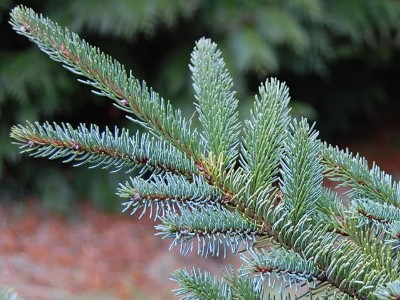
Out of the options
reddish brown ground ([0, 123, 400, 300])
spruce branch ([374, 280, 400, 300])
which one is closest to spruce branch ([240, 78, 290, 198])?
spruce branch ([374, 280, 400, 300])

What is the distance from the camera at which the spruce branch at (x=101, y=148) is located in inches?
29.1

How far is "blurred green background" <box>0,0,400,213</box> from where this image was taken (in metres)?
3.61

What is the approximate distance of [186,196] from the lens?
28.0 inches

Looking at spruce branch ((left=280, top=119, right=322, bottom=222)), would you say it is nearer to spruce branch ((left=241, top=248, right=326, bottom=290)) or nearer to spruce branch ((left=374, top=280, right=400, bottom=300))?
spruce branch ((left=241, top=248, right=326, bottom=290))

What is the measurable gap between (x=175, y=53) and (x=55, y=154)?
3.34 m

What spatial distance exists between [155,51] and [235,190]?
3.69 metres

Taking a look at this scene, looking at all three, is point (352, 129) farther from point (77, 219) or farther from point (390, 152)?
point (77, 219)

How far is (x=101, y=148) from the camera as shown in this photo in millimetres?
746

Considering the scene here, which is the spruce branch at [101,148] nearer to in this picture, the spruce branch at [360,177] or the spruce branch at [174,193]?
the spruce branch at [174,193]

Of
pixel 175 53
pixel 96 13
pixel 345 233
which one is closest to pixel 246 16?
pixel 175 53

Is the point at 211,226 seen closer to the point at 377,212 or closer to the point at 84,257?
the point at 377,212

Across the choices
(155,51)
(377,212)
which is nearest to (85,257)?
(155,51)

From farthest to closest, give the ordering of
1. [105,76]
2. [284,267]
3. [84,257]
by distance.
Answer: [84,257] → [105,76] → [284,267]

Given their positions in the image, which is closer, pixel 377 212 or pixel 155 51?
pixel 377 212
